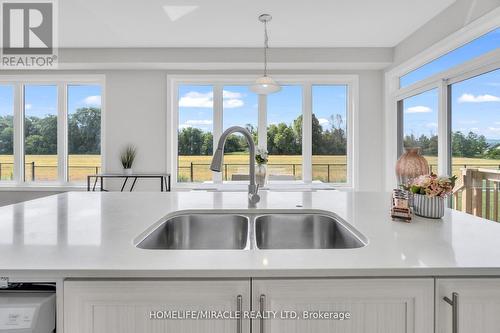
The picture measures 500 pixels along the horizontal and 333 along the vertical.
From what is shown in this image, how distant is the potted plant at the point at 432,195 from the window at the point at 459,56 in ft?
7.22

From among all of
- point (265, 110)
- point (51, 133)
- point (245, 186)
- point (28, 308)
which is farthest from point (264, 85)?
point (51, 133)

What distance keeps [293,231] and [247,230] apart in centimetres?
22

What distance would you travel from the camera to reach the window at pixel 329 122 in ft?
15.5

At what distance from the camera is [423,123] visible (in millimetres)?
3635

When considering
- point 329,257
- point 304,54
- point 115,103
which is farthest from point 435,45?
point 115,103

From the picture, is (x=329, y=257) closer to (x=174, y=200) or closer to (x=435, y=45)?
(x=174, y=200)

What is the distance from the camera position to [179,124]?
4.73 metres

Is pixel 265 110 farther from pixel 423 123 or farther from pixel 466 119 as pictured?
pixel 466 119

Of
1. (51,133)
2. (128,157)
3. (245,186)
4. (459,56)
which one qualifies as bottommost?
(245,186)

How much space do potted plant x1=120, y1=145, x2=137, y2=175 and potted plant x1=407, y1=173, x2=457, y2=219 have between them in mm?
4182

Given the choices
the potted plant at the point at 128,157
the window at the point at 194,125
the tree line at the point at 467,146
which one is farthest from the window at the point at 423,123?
the potted plant at the point at 128,157

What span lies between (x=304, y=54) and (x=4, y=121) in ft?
16.6

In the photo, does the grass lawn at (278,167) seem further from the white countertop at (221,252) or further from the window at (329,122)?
the white countertop at (221,252)

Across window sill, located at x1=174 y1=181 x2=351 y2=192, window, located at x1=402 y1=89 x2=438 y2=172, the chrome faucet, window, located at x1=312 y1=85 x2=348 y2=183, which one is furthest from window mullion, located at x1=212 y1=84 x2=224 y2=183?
the chrome faucet
